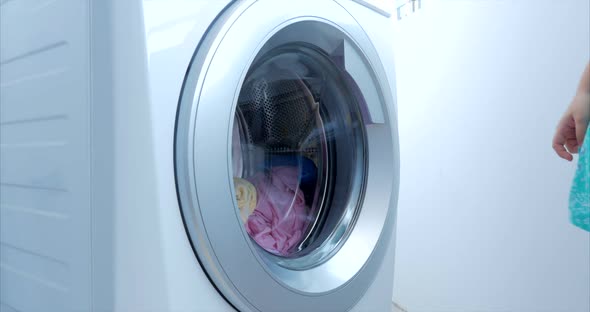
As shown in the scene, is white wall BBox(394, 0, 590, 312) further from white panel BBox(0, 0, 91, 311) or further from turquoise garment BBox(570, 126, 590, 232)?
white panel BBox(0, 0, 91, 311)

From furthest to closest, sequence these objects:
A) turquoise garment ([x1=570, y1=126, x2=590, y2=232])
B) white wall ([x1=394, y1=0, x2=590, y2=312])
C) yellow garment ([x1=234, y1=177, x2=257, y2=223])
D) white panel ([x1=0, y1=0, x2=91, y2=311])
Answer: white wall ([x1=394, y1=0, x2=590, y2=312])
yellow garment ([x1=234, y1=177, x2=257, y2=223])
white panel ([x1=0, y1=0, x2=91, y2=311])
turquoise garment ([x1=570, y1=126, x2=590, y2=232])

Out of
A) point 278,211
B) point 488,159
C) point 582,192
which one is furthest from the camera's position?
point 488,159

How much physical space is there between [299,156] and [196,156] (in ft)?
1.18

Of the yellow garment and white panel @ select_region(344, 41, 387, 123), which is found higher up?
white panel @ select_region(344, 41, 387, 123)

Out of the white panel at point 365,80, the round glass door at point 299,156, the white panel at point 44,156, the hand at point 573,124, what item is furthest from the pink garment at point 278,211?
the hand at point 573,124

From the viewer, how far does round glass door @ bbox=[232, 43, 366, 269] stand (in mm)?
798

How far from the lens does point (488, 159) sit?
3.74 ft

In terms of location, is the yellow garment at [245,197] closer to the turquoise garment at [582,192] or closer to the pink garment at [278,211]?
the pink garment at [278,211]

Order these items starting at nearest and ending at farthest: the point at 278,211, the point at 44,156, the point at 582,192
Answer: the point at 582,192 → the point at 44,156 → the point at 278,211

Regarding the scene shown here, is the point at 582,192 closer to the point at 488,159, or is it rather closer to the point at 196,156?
the point at 196,156

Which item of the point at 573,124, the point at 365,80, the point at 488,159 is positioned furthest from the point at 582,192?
the point at 488,159

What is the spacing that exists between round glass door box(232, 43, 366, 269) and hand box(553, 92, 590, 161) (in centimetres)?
37

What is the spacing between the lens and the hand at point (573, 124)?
1.71 ft

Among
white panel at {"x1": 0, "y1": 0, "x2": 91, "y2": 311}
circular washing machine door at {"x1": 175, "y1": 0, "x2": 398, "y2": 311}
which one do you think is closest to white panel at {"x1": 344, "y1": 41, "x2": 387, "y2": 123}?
circular washing machine door at {"x1": 175, "y1": 0, "x2": 398, "y2": 311}
